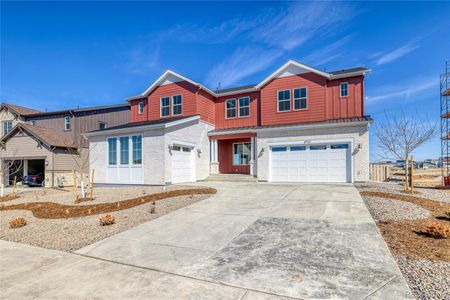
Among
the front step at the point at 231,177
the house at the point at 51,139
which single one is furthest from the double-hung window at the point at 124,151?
the front step at the point at 231,177

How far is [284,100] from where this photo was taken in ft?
55.2

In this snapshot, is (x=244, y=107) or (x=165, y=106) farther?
(x=165, y=106)

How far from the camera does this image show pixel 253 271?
379 cm

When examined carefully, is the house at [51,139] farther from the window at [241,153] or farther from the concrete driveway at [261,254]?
the concrete driveway at [261,254]

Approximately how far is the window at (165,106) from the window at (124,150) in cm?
418

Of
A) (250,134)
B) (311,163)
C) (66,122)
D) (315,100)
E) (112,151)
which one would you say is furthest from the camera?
(66,122)

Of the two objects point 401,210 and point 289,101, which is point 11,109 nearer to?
point 289,101

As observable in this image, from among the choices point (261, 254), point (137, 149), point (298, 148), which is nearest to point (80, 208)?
point (137, 149)

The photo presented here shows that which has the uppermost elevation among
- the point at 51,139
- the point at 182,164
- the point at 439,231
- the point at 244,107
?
the point at 244,107

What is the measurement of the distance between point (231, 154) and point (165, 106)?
6.43 meters

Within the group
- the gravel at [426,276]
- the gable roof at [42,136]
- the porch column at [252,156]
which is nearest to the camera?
the gravel at [426,276]

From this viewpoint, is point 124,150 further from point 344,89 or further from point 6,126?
point 6,126

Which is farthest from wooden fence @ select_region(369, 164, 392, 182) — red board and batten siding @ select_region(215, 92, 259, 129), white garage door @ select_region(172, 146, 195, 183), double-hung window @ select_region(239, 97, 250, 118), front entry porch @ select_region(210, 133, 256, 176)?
white garage door @ select_region(172, 146, 195, 183)

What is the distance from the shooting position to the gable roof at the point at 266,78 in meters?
15.5
